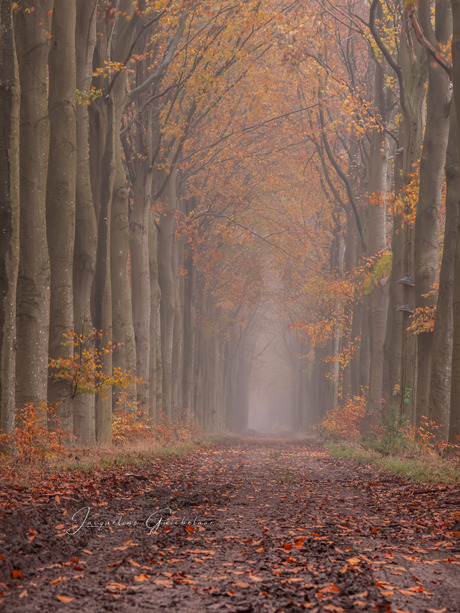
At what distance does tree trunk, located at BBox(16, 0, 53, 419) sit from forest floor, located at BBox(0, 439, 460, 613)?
208 cm

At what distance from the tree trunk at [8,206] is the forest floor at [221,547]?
1.50 m

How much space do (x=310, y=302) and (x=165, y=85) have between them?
1946 centimetres

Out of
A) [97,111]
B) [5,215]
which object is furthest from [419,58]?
[5,215]

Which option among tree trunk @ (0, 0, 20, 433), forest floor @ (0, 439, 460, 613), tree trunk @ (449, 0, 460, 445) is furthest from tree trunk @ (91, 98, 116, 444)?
tree trunk @ (449, 0, 460, 445)

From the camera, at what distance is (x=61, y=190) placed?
11.4 meters

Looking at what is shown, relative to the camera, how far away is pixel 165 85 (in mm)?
21312

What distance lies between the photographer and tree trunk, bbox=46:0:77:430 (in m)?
11.4

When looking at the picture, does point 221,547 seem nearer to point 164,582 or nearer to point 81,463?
point 164,582

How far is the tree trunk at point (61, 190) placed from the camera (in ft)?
37.5

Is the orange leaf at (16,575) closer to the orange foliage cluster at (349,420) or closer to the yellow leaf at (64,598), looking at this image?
the yellow leaf at (64,598)

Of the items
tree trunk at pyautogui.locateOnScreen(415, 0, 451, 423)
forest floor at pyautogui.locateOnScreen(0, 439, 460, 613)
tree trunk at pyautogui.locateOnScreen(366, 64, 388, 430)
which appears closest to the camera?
forest floor at pyautogui.locateOnScreen(0, 439, 460, 613)

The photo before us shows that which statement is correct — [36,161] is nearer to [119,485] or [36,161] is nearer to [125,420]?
[119,485]

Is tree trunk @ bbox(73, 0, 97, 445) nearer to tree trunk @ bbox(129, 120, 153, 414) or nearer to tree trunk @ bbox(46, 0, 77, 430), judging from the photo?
tree trunk @ bbox(46, 0, 77, 430)

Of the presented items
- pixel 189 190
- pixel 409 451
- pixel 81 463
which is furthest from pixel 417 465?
pixel 189 190
